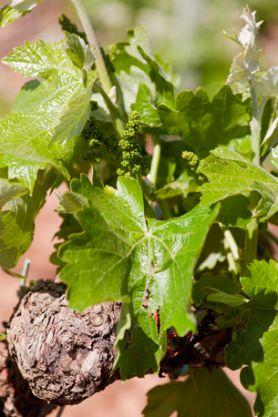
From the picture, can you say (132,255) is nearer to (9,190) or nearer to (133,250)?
(133,250)

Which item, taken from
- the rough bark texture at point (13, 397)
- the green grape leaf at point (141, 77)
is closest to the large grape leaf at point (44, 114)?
the green grape leaf at point (141, 77)

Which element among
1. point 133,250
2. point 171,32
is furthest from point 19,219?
point 171,32

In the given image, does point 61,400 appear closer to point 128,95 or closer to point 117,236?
point 117,236

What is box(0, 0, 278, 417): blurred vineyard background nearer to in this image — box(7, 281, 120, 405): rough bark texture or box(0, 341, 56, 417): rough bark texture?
box(0, 341, 56, 417): rough bark texture

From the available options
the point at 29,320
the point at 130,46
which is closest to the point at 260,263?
the point at 29,320

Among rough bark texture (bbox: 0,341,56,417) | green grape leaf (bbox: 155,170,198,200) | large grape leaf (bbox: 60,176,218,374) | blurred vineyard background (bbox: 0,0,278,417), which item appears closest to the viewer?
large grape leaf (bbox: 60,176,218,374)

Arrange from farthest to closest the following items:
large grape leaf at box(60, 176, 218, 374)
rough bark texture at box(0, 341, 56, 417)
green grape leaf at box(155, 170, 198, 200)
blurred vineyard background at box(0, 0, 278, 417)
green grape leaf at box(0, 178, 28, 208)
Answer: blurred vineyard background at box(0, 0, 278, 417)
rough bark texture at box(0, 341, 56, 417)
green grape leaf at box(155, 170, 198, 200)
green grape leaf at box(0, 178, 28, 208)
large grape leaf at box(60, 176, 218, 374)

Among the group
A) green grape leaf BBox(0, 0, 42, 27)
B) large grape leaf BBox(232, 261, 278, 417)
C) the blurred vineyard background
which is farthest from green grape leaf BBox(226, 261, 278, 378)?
the blurred vineyard background
